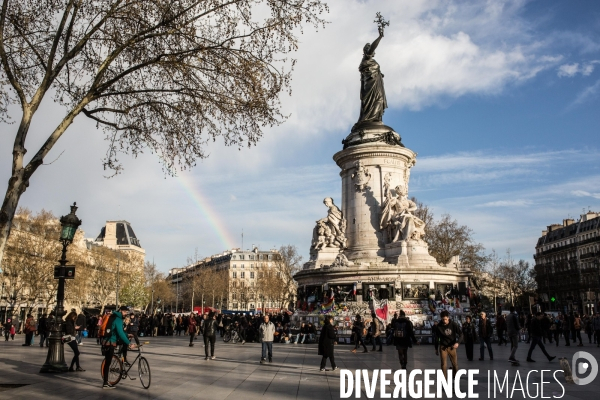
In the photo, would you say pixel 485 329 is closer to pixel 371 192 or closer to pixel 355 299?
pixel 355 299

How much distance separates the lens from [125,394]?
11000mm

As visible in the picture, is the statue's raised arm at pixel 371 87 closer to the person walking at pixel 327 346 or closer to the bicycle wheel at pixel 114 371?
the person walking at pixel 327 346

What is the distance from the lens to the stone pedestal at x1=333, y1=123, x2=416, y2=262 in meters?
31.5

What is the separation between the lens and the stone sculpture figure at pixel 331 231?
32188mm

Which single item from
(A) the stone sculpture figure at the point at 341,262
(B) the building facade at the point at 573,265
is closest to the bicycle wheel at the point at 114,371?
(A) the stone sculpture figure at the point at 341,262

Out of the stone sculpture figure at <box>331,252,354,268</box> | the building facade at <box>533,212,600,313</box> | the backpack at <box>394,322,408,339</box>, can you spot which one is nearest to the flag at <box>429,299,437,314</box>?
the stone sculpture figure at <box>331,252,354,268</box>

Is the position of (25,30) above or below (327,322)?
above

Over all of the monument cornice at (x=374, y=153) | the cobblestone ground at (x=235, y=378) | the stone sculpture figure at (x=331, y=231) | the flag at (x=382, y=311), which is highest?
the monument cornice at (x=374, y=153)

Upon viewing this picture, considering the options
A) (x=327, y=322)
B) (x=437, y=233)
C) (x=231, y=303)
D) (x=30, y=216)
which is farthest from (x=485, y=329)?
(x=231, y=303)

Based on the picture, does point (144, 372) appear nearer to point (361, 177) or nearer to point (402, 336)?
point (402, 336)

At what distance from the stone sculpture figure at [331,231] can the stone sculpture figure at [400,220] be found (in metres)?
2.36

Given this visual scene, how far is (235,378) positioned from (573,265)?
267 feet

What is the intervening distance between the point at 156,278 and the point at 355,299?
72.6 meters

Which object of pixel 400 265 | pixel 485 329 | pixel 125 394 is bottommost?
pixel 125 394
